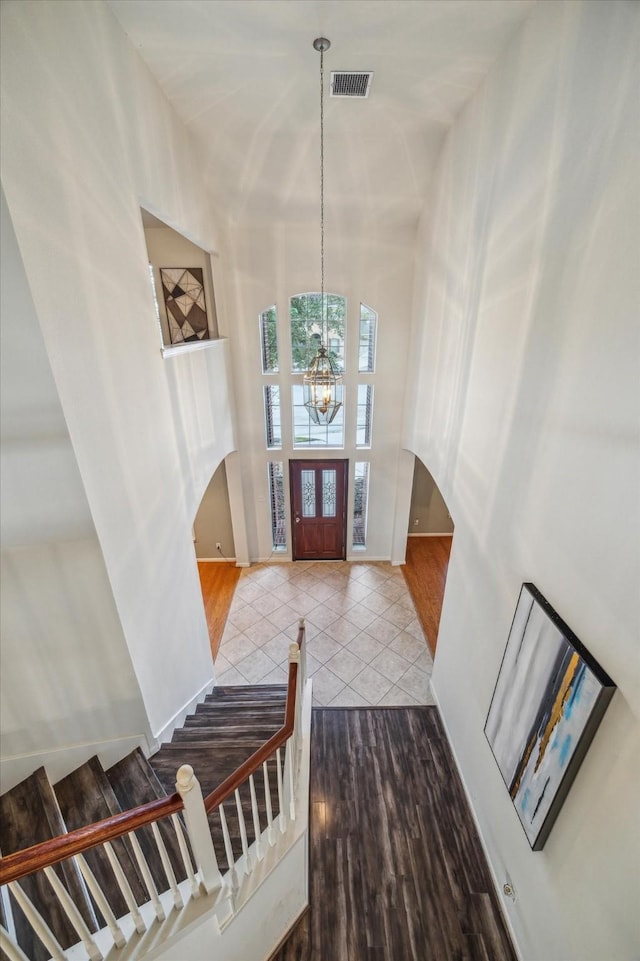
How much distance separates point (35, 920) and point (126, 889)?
33 cm

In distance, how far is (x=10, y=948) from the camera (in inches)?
52.5

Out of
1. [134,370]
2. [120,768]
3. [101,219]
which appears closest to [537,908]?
[120,768]

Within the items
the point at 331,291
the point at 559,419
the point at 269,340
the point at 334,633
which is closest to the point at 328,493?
the point at 334,633

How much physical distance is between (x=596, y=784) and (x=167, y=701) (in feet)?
10.0

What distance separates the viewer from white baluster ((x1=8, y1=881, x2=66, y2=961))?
4.18 feet

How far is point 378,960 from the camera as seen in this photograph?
2.48 m

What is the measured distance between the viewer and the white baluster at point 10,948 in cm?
129

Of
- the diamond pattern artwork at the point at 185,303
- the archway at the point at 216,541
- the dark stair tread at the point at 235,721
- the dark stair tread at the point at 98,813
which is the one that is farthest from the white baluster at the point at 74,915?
the diamond pattern artwork at the point at 185,303

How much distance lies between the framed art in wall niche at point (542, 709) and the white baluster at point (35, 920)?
228cm

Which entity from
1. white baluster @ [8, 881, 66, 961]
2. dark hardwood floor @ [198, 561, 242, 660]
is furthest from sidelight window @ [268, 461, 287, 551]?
white baluster @ [8, 881, 66, 961]

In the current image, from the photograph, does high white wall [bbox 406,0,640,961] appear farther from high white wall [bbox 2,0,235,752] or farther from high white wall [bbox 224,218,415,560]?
high white wall [bbox 2,0,235,752]

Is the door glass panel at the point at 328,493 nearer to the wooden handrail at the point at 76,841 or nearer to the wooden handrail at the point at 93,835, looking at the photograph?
the wooden handrail at the point at 93,835

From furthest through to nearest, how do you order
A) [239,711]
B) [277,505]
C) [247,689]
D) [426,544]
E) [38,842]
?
[426,544]
[277,505]
[247,689]
[239,711]
[38,842]

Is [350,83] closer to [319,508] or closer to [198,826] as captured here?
[198,826]
